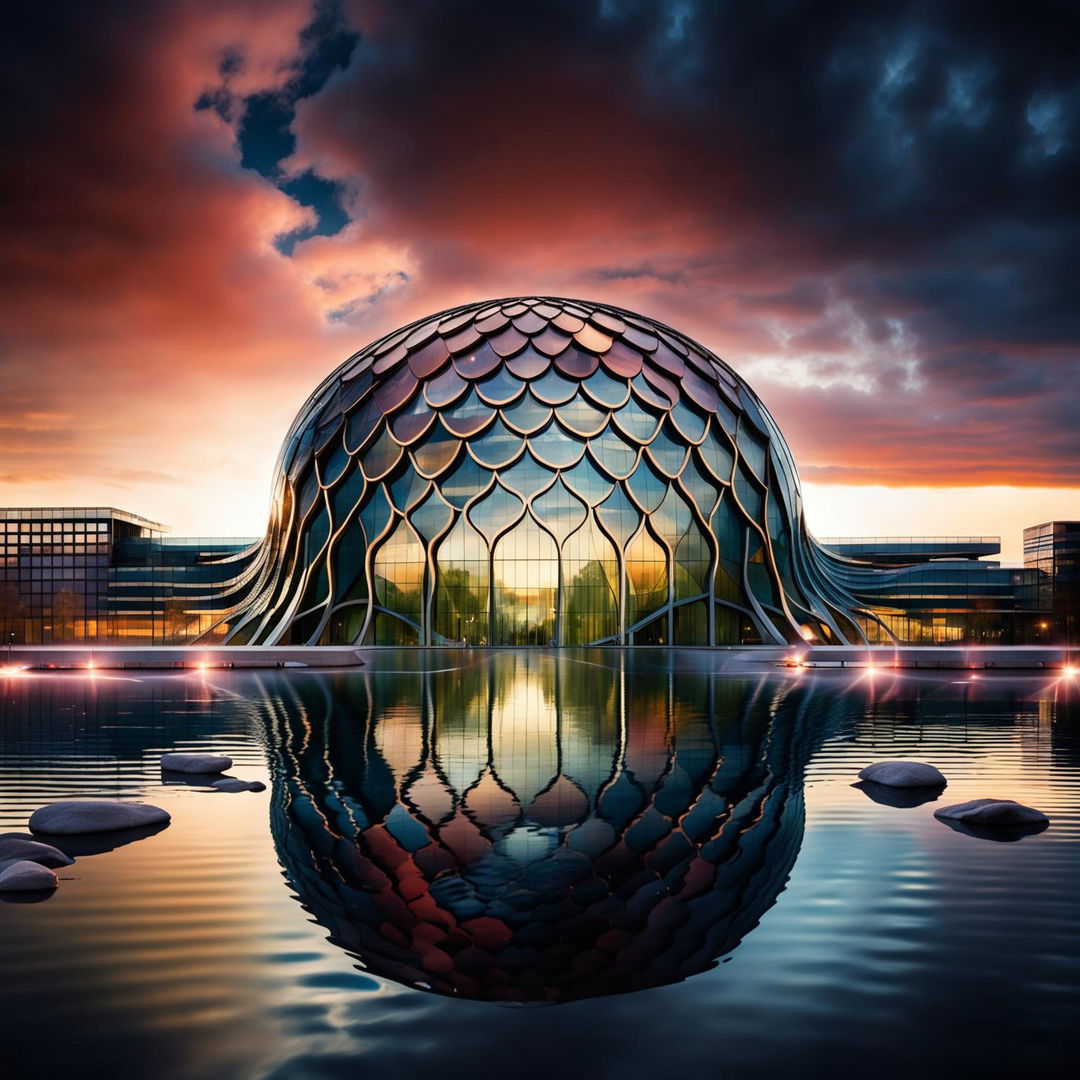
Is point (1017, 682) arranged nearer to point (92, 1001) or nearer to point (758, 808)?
point (758, 808)

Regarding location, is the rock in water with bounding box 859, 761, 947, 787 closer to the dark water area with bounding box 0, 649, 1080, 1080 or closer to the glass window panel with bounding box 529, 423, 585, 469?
the dark water area with bounding box 0, 649, 1080, 1080

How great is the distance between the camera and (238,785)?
32.5 ft

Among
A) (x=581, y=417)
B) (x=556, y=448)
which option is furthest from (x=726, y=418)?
(x=556, y=448)

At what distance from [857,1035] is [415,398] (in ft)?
166

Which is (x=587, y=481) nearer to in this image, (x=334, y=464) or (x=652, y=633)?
(x=652, y=633)

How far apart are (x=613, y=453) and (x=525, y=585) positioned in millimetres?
9213

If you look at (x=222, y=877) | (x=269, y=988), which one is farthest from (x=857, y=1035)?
(x=222, y=877)

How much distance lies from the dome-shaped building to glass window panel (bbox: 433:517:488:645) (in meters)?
0.08

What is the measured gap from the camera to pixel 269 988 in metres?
4.70

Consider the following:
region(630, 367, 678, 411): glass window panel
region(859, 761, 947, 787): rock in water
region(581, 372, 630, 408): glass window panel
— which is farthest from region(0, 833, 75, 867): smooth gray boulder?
region(630, 367, 678, 411): glass window panel

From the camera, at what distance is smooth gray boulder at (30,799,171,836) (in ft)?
26.4

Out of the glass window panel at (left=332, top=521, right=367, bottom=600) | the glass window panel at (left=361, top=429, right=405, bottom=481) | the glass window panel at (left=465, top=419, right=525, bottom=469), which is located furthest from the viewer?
the glass window panel at (left=332, top=521, right=367, bottom=600)

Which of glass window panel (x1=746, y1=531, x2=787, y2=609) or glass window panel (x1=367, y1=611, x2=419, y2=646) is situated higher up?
glass window panel (x1=746, y1=531, x2=787, y2=609)

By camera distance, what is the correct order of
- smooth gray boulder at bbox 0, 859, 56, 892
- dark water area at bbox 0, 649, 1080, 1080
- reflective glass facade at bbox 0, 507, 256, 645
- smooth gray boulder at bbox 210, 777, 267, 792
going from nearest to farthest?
dark water area at bbox 0, 649, 1080, 1080, smooth gray boulder at bbox 0, 859, 56, 892, smooth gray boulder at bbox 210, 777, 267, 792, reflective glass facade at bbox 0, 507, 256, 645
